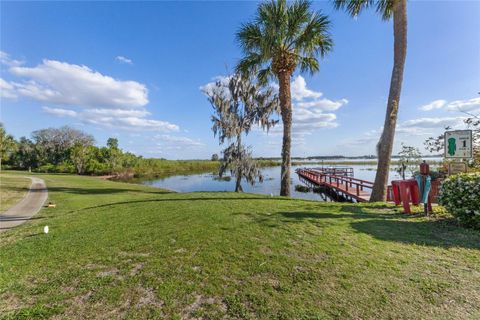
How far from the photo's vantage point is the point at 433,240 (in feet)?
14.2

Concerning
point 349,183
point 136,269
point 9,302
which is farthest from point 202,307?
point 349,183

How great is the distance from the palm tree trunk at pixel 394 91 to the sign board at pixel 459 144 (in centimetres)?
192

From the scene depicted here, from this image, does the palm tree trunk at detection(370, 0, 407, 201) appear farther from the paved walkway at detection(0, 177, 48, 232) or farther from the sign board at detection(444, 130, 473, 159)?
the paved walkway at detection(0, 177, 48, 232)

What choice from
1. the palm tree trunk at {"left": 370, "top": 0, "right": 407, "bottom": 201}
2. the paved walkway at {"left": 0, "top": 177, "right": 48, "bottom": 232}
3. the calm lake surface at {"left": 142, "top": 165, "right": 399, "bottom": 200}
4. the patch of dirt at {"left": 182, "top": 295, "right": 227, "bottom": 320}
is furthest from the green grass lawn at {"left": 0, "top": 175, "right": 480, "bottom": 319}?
the calm lake surface at {"left": 142, "top": 165, "right": 399, "bottom": 200}

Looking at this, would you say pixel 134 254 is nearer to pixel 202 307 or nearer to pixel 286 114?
pixel 202 307

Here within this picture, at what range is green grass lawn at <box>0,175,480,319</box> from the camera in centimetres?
248

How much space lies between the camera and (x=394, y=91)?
803 cm

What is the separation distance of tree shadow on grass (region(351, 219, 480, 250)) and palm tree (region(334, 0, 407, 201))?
2916mm

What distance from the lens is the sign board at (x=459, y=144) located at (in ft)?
19.5

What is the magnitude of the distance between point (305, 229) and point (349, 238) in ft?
2.69

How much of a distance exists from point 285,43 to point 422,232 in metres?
8.68

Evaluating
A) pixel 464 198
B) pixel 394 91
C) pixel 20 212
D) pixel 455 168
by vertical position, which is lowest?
pixel 20 212

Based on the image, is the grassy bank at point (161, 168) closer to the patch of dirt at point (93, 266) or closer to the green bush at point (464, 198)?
the green bush at point (464, 198)

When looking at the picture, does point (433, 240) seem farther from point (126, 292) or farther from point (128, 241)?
point (128, 241)
